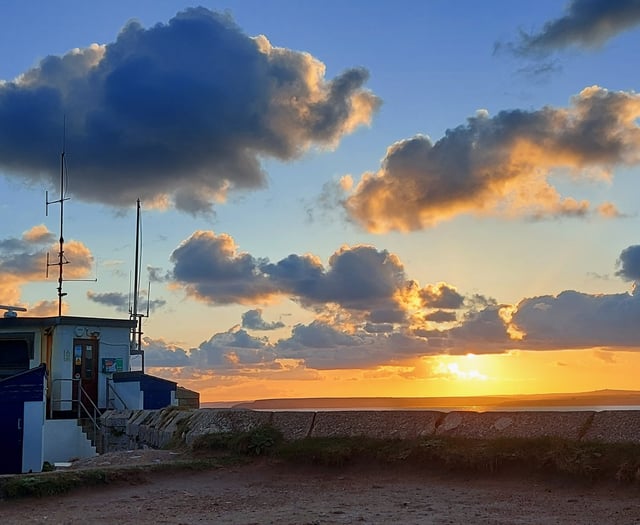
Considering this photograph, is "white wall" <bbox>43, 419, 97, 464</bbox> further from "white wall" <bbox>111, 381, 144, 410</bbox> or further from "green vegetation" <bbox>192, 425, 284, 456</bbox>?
"green vegetation" <bbox>192, 425, 284, 456</bbox>

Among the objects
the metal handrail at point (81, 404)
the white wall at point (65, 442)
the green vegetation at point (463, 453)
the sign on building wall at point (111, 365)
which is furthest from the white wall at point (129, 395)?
the green vegetation at point (463, 453)

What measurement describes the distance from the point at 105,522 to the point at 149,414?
1050 centimetres

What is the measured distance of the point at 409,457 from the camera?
8961mm

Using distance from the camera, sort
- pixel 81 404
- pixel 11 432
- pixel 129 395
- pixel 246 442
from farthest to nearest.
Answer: pixel 129 395 → pixel 81 404 → pixel 11 432 → pixel 246 442

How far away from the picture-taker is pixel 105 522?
7.03m

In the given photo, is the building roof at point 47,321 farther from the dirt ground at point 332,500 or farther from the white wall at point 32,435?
the dirt ground at point 332,500

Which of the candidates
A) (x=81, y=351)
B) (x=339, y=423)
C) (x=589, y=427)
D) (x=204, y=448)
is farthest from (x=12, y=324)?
(x=589, y=427)

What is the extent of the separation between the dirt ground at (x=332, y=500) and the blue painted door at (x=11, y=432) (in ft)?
24.2

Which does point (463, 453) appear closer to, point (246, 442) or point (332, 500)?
point (332, 500)

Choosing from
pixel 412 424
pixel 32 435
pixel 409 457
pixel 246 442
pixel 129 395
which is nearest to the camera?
pixel 409 457

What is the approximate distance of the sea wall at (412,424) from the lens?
26.7 feet

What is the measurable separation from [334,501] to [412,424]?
231 centimetres

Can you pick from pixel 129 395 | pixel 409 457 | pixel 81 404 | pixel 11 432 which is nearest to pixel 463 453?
pixel 409 457

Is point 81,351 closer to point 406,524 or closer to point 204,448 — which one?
point 204,448
